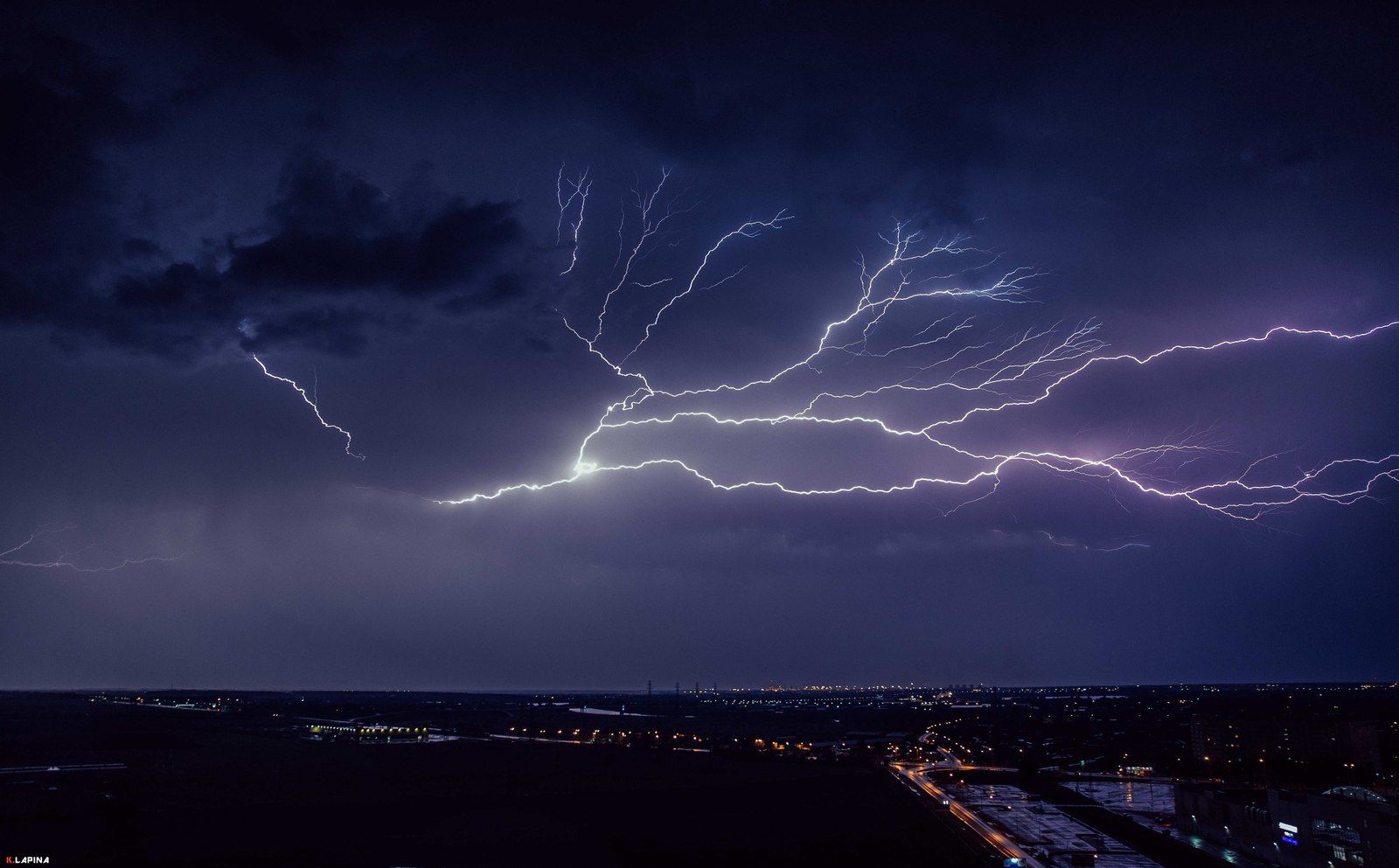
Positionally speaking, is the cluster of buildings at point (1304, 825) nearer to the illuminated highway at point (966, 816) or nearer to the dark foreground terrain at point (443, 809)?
the illuminated highway at point (966, 816)

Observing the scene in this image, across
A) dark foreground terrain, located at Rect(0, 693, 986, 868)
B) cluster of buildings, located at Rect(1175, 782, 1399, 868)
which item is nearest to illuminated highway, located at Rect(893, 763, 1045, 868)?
dark foreground terrain, located at Rect(0, 693, 986, 868)

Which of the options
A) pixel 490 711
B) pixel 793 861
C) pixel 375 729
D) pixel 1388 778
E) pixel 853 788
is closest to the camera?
pixel 793 861

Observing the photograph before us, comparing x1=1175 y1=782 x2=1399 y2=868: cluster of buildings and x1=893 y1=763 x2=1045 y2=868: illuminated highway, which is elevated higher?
x1=1175 y1=782 x2=1399 y2=868: cluster of buildings

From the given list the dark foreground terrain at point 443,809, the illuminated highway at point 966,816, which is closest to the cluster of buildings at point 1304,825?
the illuminated highway at point 966,816

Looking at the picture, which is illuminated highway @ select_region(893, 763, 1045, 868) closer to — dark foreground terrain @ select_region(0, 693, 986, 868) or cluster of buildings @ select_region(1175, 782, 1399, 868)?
dark foreground terrain @ select_region(0, 693, 986, 868)

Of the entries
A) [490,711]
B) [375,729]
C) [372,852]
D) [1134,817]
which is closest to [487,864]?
[372,852]

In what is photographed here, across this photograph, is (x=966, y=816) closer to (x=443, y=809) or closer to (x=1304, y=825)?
(x=1304, y=825)

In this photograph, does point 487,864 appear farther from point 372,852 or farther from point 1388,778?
point 1388,778

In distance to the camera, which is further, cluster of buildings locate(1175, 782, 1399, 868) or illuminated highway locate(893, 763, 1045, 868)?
illuminated highway locate(893, 763, 1045, 868)

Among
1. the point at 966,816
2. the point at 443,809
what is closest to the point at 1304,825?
the point at 966,816
